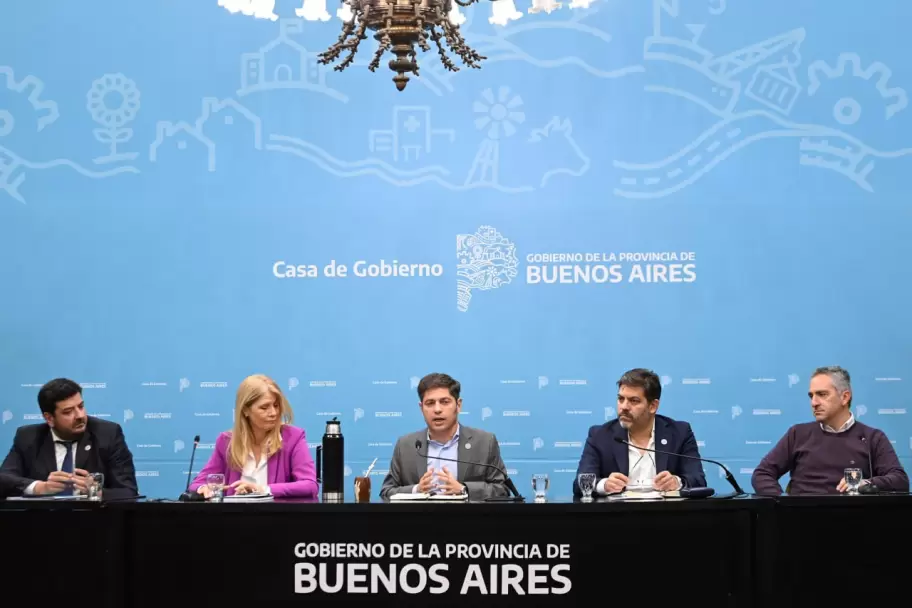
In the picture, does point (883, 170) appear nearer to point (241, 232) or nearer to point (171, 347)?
point (241, 232)

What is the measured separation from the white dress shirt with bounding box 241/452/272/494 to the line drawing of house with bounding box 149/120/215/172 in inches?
81.4

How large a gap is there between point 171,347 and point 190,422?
1.32 ft

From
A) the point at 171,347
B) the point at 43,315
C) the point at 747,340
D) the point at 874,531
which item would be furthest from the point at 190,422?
the point at 874,531

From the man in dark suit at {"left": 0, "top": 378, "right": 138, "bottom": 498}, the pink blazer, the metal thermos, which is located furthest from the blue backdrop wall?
the metal thermos

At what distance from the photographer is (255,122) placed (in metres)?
6.00

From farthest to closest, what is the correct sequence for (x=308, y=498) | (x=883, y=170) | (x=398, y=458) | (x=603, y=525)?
(x=883, y=170) < (x=398, y=458) < (x=308, y=498) < (x=603, y=525)

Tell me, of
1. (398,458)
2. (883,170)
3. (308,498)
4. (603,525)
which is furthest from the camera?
(883,170)

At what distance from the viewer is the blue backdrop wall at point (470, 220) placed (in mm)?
5852

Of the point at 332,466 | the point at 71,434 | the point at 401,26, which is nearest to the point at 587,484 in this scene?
the point at 332,466

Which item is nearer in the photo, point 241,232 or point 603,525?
point 603,525

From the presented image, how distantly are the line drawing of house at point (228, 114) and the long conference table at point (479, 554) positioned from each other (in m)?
2.73

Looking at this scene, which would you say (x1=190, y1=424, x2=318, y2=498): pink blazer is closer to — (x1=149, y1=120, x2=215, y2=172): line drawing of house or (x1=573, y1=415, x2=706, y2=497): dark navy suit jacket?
(x1=573, y1=415, x2=706, y2=497): dark navy suit jacket

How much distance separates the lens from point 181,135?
600 cm

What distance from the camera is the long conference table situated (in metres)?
3.67
